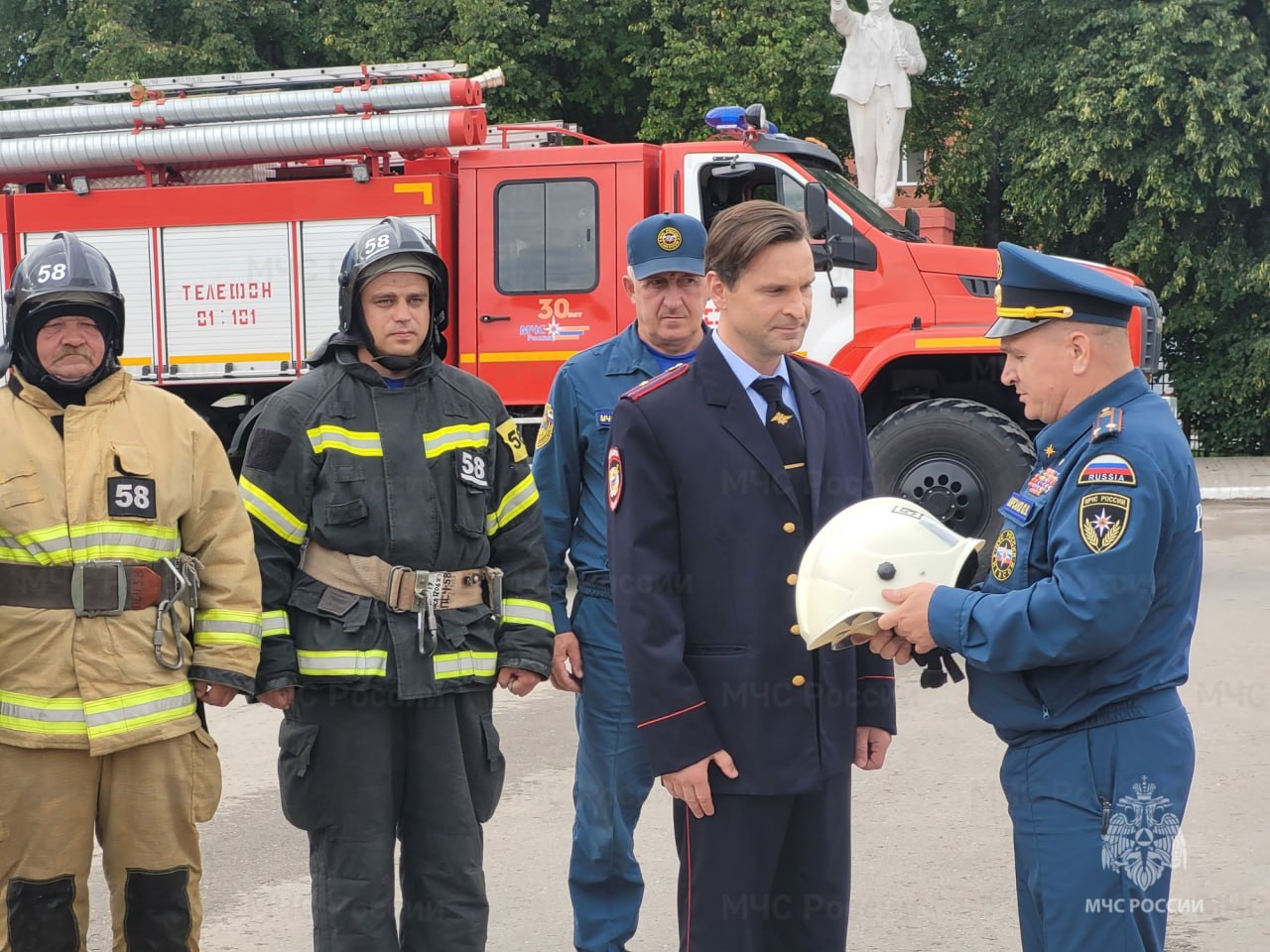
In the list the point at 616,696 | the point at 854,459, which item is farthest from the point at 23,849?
the point at 854,459

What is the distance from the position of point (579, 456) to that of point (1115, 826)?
1856 mm

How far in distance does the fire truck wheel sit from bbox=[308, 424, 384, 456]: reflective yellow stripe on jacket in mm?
5276

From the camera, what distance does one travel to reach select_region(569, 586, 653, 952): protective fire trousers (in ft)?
12.4

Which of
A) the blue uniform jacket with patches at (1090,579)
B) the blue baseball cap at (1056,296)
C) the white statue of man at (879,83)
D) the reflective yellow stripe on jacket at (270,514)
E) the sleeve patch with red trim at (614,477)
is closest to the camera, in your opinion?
the blue uniform jacket with patches at (1090,579)

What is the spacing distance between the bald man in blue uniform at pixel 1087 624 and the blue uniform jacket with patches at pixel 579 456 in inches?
53.3

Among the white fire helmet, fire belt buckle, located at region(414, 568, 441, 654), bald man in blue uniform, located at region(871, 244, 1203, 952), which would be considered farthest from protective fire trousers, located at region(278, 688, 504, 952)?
bald man in blue uniform, located at region(871, 244, 1203, 952)

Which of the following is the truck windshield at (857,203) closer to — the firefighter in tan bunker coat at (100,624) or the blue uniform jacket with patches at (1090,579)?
the firefighter in tan bunker coat at (100,624)

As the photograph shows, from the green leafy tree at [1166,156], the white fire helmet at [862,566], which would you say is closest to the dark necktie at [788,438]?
the white fire helmet at [862,566]

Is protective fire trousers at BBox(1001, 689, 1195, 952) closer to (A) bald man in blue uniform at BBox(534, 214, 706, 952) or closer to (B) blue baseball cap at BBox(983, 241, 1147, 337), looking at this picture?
(B) blue baseball cap at BBox(983, 241, 1147, 337)

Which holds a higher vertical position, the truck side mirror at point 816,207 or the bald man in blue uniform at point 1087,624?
the truck side mirror at point 816,207

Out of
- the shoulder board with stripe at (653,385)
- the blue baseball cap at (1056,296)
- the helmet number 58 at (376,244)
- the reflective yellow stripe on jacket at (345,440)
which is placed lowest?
the reflective yellow stripe on jacket at (345,440)

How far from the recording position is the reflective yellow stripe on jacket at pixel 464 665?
3.32 meters

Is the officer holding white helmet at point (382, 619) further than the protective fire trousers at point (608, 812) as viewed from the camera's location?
No

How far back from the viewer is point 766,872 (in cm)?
283
